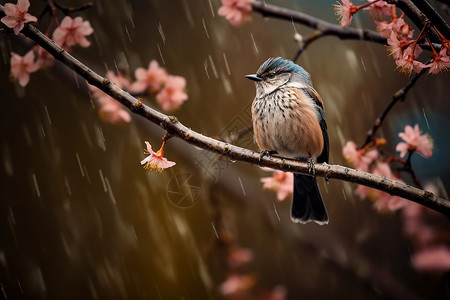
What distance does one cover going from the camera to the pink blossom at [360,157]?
143 centimetres

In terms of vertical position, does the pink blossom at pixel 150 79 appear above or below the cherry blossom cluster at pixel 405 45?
above

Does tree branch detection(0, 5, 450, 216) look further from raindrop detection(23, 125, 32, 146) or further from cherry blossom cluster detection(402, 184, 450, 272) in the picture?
raindrop detection(23, 125, 32, 146)

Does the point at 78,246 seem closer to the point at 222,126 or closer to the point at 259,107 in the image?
the point at 222,126

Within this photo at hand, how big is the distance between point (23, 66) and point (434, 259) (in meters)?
2.01

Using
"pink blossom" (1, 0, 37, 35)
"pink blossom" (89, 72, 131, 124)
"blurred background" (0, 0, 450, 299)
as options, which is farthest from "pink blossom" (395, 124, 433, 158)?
"pink blossom" (1, 0, 37, 35)

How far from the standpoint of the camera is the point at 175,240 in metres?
2.23

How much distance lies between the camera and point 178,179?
188 cm

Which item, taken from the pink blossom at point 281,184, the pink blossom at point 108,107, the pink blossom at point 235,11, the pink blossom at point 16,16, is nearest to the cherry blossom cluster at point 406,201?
the pink blossom at point 281,184

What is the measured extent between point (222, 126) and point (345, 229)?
944 mm

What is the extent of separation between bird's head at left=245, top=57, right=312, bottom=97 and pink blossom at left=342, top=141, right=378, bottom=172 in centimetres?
32

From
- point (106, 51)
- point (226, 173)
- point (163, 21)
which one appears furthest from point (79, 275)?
point (163, 21)

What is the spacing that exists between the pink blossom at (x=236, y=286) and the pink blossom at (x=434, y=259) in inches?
33.5

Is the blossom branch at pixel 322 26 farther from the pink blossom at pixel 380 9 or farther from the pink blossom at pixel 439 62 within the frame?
the pink blossom at pixel 439 62

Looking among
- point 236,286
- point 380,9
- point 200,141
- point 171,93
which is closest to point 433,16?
point 380,9
